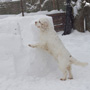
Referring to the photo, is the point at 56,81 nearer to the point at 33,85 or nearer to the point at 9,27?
the point at 33,85

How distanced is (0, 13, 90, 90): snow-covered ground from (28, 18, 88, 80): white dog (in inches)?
9.7

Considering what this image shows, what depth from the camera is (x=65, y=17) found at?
12.4 m

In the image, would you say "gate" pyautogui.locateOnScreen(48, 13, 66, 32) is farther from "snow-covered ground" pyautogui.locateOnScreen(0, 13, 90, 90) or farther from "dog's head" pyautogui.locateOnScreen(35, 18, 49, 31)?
"dog's head" pyautogui.locateOnScreen(35, 18, 49, 31)

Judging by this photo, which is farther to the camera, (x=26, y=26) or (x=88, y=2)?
(x=88, y=2)

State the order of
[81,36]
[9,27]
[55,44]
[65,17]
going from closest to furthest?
[55,44], [9,27], [81,36], [65,17]

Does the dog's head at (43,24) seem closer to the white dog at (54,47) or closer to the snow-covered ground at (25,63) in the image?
the white dog at (54,47)

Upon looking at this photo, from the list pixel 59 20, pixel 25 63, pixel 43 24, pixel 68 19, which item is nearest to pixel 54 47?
pixel 43 24

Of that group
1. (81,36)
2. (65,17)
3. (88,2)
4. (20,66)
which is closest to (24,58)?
(20,66)

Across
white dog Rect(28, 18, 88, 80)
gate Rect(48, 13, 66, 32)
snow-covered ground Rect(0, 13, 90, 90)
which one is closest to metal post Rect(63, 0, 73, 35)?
gate Rect(48, 13, 66, 32)

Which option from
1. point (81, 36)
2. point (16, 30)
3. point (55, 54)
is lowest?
point (81, 36)

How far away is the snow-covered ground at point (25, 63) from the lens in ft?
14.2

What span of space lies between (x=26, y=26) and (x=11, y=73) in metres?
1.28

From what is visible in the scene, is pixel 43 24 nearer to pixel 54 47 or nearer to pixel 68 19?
pixel 54 47

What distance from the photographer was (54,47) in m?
4.57
